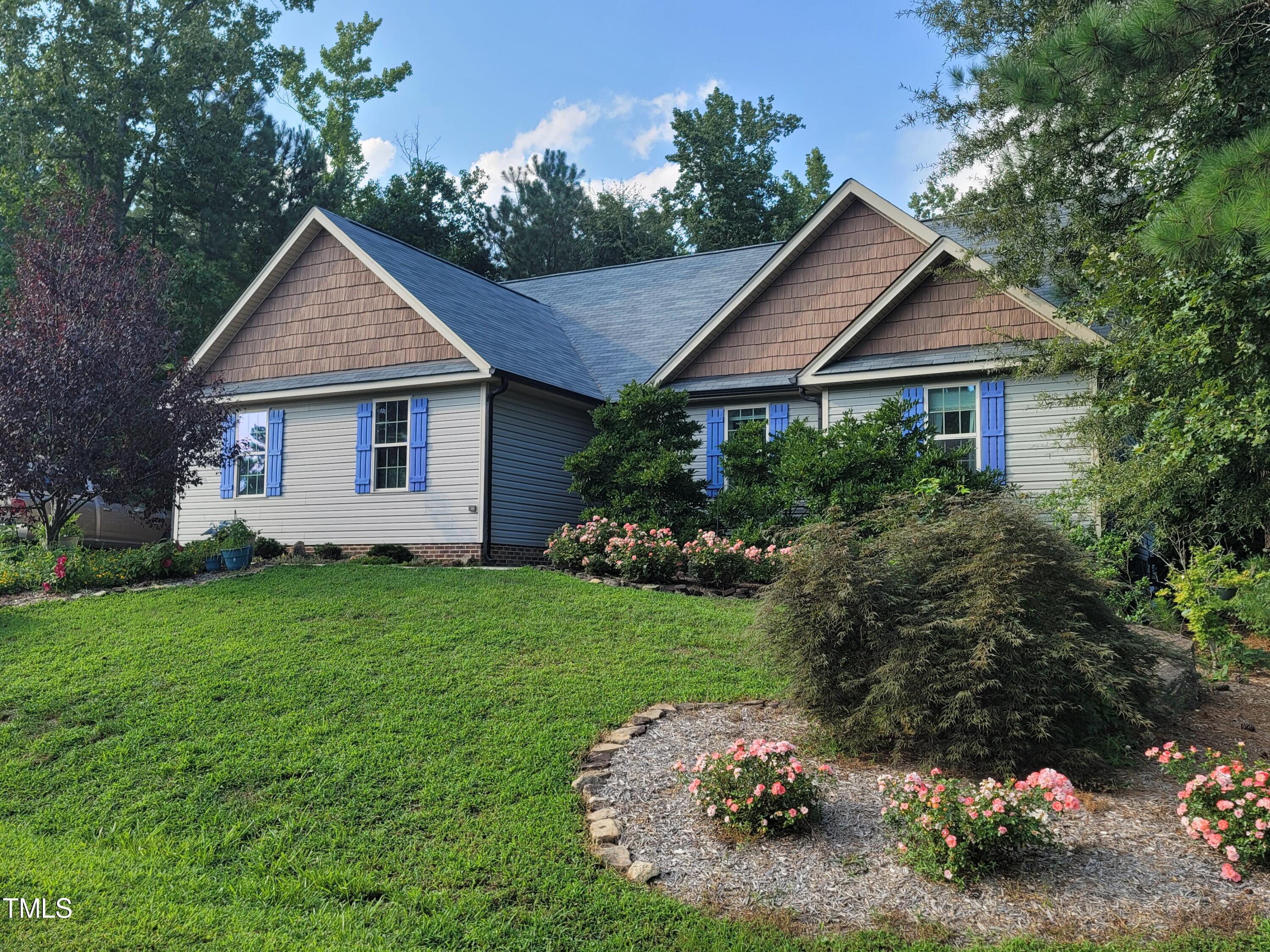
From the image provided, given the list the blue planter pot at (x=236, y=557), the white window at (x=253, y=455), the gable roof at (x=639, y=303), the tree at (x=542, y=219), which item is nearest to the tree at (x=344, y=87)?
the tree at (x=542, y=219)

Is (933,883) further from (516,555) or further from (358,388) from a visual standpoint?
(358,388)

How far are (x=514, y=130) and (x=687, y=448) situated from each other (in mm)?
27227

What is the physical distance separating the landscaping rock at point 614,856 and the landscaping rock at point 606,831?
0.04m

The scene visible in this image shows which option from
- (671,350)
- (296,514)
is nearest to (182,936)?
(296,514)

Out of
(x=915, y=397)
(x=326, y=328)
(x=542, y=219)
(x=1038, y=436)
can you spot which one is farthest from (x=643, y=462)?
(x=542, y=219)

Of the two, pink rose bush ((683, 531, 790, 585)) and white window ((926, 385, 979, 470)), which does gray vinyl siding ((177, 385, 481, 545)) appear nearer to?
pink rose bush ((683, 531, 790, 585))

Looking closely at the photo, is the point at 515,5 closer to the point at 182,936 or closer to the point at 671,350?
the point at 671,350

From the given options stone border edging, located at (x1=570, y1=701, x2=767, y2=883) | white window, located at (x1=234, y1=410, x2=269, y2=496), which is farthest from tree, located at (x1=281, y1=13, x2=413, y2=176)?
stone border edging, located at (x1=570, y1=701, x2=767, y2=883)

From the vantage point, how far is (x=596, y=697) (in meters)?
7.28

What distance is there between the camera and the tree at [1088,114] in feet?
24.7

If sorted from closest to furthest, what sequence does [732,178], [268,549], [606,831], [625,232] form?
1. [606,831]
2. [268,549]
3. [732,178]
4. [625,232]

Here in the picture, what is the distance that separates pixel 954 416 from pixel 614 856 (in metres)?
10.3

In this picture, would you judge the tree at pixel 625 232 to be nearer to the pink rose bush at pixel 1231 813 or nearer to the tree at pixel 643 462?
the tree at pixel 643 462

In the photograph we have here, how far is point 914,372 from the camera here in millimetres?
13688
